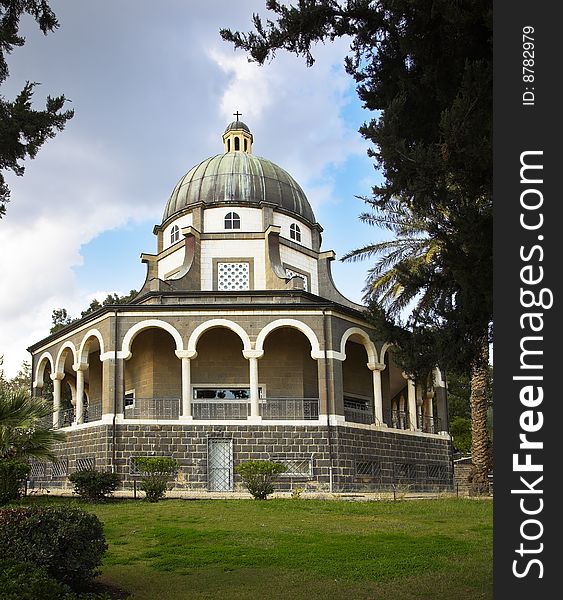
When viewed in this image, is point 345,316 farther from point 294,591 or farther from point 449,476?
point 294,591

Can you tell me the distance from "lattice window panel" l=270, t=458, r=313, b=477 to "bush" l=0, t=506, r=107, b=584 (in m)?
15.8

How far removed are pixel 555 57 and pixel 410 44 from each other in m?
3.96

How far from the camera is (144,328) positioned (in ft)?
87.6

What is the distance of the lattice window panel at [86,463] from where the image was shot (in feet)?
83.0

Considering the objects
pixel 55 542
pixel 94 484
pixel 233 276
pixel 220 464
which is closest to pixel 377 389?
pixel 220 464

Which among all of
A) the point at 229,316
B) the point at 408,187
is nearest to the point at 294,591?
the point at 408,187

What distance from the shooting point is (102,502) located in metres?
20.4

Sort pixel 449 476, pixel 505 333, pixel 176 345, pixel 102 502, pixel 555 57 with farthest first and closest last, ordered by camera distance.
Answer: pixel 449 476, pixel 176 345, pixel 102 502, pixel 555 57, pixel 505 333

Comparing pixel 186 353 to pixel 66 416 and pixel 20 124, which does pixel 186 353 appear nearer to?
pixel 66 416

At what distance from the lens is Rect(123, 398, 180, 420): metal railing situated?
27359mm

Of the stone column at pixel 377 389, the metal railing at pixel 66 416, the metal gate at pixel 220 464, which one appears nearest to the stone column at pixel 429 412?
the stone column at pixel 377 389

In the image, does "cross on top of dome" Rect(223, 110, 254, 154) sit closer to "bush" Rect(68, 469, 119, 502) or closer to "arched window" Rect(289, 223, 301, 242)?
"arched window" Rect(289, 223, 301, 242)

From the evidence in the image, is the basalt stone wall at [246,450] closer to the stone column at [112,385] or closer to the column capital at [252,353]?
the stone column at [112,385]

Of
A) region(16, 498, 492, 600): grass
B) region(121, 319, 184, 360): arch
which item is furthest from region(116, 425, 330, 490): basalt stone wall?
region(16, 498, 492, 600): grass
